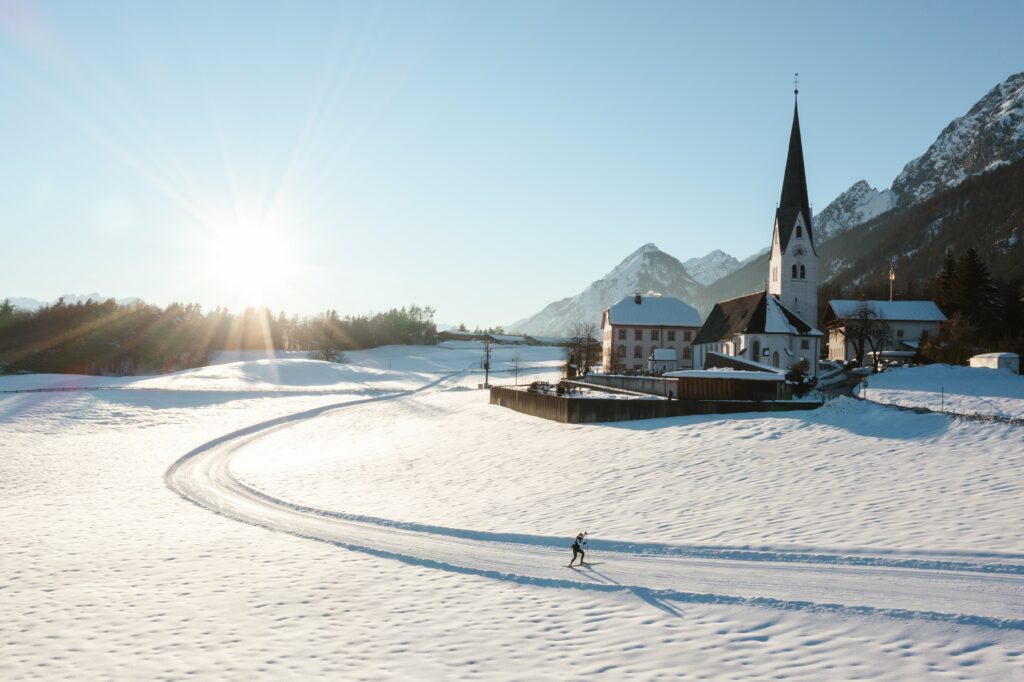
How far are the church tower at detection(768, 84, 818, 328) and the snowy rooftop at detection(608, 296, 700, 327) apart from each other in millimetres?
16586

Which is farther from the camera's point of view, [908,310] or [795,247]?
[908,310]

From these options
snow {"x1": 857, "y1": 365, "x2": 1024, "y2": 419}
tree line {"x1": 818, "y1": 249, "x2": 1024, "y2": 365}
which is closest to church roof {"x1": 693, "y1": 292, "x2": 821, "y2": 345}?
tree line {"x1": 818, "y1": 249, "x2": 1024, "y2": 365}

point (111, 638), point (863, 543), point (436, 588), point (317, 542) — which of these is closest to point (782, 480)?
point (863, 543)

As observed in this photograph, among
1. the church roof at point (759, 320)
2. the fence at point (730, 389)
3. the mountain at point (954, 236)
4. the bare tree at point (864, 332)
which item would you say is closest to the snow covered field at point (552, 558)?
the fence at point (730, 389)

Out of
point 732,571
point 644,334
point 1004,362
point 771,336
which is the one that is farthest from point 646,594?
point 644,334

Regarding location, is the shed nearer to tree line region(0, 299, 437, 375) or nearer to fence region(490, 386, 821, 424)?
fence region(490, 386, 821, 424)

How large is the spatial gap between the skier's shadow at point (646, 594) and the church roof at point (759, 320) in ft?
162

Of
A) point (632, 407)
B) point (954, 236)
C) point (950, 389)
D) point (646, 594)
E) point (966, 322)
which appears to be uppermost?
point (954, 236)

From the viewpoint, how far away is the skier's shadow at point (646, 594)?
41.3ft

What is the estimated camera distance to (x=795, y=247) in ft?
233

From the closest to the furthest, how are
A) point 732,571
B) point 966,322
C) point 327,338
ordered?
point 732,571 < point 966,322 < point 327,338

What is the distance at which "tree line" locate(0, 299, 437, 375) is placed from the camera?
90.6m

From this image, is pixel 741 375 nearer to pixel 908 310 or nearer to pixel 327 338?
pixel 908 310

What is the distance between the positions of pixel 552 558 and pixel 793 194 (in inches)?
2559
